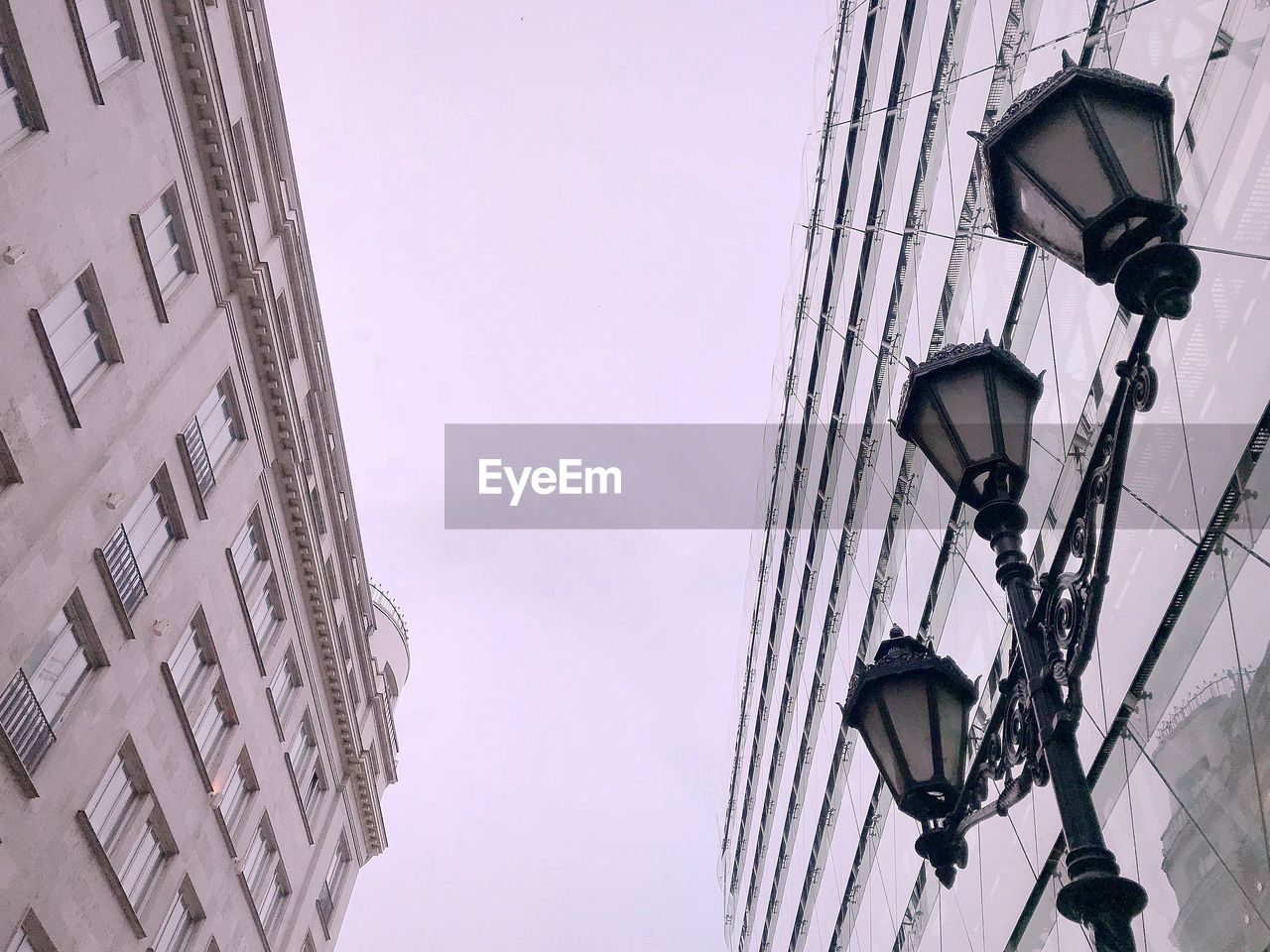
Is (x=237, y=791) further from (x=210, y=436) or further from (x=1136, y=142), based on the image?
(x=1136, y=142)

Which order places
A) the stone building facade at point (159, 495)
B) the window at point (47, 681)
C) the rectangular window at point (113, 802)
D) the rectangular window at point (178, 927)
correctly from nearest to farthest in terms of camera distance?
the window at point (47, 681) → the stone building facade at point (159, 495) → the rectangular window at point (113, 802) → the rectangular window at point (178, 927)

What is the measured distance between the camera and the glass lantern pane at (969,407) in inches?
230

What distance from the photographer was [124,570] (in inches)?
734

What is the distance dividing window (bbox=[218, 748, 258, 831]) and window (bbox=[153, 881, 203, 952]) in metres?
2.01

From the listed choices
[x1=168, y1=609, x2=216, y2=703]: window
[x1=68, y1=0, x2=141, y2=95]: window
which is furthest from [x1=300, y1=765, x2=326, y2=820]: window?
[x1=68, y1=0, x2=141, y2=95]: window

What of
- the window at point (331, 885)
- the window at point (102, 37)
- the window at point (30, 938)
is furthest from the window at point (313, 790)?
the window at point (102, 37)

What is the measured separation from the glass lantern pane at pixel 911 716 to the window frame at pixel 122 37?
17656mm

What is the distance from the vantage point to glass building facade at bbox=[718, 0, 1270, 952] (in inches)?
329

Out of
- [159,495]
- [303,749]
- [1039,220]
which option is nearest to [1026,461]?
[1039,220]

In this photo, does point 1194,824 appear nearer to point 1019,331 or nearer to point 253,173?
point 1019,331

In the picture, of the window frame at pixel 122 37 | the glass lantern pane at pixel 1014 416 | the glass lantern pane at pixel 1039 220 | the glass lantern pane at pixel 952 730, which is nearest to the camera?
the glass lantern pane at pixel 1039 220

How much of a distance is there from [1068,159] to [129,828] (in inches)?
788

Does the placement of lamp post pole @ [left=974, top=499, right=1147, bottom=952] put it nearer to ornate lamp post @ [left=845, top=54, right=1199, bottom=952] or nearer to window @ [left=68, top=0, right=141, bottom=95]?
ornate lamp post @ [left=845, top=54, right=1199, bottom=952]

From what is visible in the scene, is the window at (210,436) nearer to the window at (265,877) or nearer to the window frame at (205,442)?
the window frame at (205,442)
